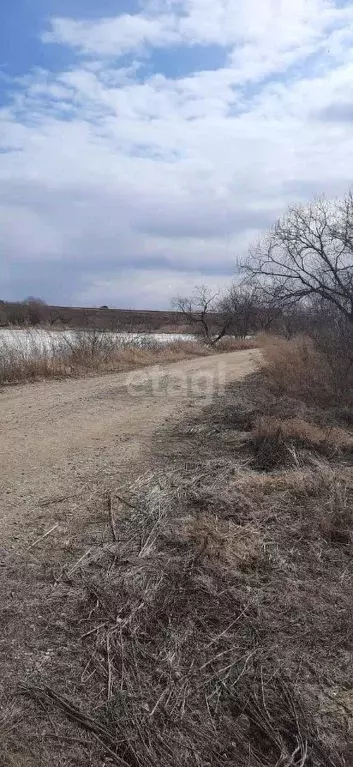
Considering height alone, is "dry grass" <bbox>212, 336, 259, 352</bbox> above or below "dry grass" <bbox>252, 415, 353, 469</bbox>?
below

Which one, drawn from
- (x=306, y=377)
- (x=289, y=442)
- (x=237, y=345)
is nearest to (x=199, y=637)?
(x=289, y=442)

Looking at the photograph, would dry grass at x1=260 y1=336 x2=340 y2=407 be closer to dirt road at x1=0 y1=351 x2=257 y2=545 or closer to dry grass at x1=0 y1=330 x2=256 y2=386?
dirt road at x1=0 y1=351 x2=257 y2=545

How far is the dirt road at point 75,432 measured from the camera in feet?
19.3

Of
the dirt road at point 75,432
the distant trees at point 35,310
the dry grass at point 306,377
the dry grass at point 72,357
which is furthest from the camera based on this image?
the distant trees at point 35,310

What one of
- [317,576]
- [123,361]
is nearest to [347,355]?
[123,361]

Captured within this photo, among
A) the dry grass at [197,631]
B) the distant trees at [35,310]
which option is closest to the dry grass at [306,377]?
the dry grass at [197,631]

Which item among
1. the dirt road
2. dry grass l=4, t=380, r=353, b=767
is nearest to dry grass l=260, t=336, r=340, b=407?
the dirt road

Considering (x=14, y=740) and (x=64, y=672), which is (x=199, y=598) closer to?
(x=64, y=672)

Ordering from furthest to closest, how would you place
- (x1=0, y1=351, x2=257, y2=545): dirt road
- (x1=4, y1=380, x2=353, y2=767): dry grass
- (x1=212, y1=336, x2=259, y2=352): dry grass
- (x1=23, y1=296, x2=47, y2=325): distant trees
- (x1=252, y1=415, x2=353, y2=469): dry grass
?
(x1=23, y1=296, x2=47, y2=325): distant trees, (x1=212, y1=336, x2=259, y2=352): dry grass, (x1=252, y1=415, x2=353, y2=469): dry grass, (x1=0, y1=351, x2=257, y2=545): dirt road, (x1=4, y1=380, x2=353, y2=767): dry grass

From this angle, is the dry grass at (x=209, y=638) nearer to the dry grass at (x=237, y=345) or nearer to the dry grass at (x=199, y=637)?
the dry grass at (x=199, y=637)

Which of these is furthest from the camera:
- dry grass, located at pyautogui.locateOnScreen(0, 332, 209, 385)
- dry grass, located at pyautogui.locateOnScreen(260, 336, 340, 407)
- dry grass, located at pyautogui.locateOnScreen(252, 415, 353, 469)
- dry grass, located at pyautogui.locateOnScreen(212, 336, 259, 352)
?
dry grass, located at pyautogui.locateOnScreen(212, 336, 259, 352)

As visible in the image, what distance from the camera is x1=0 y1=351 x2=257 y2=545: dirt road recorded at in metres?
5.89

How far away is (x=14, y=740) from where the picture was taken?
250cm

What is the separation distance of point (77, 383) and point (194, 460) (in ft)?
25.8
